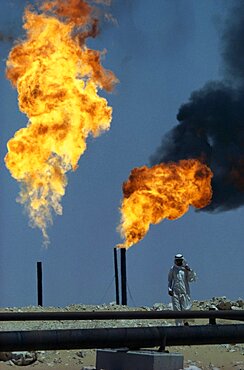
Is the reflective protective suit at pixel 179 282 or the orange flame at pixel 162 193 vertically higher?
the orange flame at pixel 162 193

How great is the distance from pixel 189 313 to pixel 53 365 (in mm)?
6009

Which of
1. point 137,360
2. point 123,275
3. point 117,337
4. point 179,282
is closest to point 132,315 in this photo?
point 117,337

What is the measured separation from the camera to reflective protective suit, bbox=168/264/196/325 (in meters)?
21.3

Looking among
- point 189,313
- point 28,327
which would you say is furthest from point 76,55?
point 189,313

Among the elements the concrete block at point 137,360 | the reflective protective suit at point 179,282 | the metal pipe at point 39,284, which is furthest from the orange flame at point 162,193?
the concrete block at point 137,360

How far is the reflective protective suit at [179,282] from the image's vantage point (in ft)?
69.9

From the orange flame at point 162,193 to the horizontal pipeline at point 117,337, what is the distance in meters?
15.3

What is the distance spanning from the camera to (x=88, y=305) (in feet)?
104

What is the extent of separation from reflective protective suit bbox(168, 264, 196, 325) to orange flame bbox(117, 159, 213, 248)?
3.84 metres

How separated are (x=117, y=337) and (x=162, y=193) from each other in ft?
52.6

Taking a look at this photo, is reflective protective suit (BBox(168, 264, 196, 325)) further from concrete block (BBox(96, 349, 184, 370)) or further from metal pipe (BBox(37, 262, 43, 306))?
metal pipe (BBox(37, 262, 43, 306))

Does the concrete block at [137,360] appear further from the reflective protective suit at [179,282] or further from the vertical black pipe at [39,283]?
the vertical black pipe at [39,283]

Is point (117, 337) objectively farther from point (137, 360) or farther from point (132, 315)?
point (137, 360)

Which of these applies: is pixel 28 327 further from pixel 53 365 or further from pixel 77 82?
pixel 77 82
